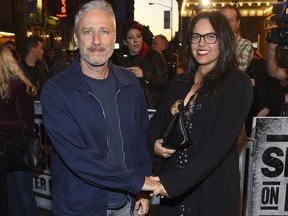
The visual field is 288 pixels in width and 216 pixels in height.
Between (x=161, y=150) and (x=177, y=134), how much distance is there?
0.26 metres

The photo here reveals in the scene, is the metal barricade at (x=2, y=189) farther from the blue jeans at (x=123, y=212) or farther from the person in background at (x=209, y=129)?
the person in background at (x=209, y=129)

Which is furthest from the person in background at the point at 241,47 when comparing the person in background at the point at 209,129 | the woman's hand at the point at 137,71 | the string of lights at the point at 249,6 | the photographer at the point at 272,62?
the string of lights at the point at 249,6

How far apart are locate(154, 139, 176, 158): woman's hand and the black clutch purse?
0.10m

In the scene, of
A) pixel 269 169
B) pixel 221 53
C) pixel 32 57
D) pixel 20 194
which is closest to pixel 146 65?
pixel 269 169

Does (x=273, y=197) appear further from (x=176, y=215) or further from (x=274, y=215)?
(x=176, y=215)

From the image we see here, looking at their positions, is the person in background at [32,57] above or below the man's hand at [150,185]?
above

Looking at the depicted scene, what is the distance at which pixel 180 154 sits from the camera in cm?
238

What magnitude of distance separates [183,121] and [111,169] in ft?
1.84

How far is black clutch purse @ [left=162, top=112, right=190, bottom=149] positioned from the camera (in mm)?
2209

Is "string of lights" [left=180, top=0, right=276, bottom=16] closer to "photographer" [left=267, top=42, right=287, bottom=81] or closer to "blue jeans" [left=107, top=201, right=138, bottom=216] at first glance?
"photographer" [left=267, top=42, right=287, bottom=81]

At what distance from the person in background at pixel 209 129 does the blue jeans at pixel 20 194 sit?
2.09 metres

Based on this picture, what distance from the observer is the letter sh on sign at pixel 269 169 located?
345cm

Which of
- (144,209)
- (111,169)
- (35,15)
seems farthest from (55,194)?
(35,15)

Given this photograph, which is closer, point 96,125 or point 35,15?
point 96,125
